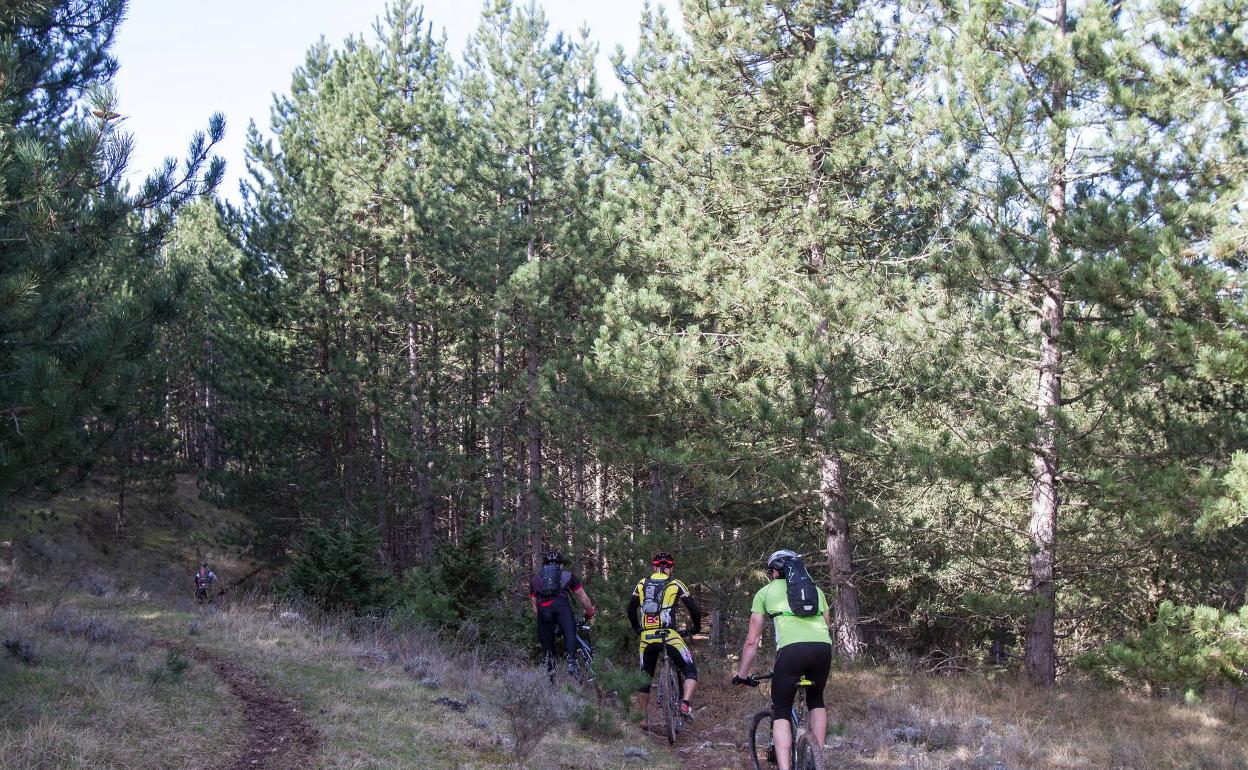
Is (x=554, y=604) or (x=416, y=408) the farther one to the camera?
(x=416, y=408)

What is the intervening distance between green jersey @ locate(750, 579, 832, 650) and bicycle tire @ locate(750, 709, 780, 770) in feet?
2.44

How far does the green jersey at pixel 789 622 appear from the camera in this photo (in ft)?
20.0

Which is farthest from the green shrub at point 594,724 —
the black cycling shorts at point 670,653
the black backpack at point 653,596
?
the black backpack at point 653,596

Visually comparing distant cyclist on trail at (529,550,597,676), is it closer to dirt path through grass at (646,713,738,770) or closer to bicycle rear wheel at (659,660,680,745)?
dirt path through grass at (646,713,738,770)

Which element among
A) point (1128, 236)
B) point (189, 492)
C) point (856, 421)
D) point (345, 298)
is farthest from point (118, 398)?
point (189, 492)

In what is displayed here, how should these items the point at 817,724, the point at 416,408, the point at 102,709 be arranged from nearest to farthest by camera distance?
1. the point at 817,724
2. the point at 102,709
3. the point at 416,408

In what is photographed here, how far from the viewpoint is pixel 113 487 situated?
99.6 ft

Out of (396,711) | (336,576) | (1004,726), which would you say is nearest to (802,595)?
(396,711)

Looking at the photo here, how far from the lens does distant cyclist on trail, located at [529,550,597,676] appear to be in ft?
35.0

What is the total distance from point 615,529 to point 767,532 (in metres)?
Answer: 2.80

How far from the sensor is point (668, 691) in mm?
8984

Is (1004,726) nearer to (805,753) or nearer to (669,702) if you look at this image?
(669,702)

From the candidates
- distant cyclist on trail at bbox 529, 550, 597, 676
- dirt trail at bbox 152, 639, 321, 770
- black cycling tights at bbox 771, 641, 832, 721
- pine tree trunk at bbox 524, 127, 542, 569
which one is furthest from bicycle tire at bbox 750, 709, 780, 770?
pine tree trunk at bbox 524, 127, 542, 569

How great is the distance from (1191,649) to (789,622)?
17.1 ft
